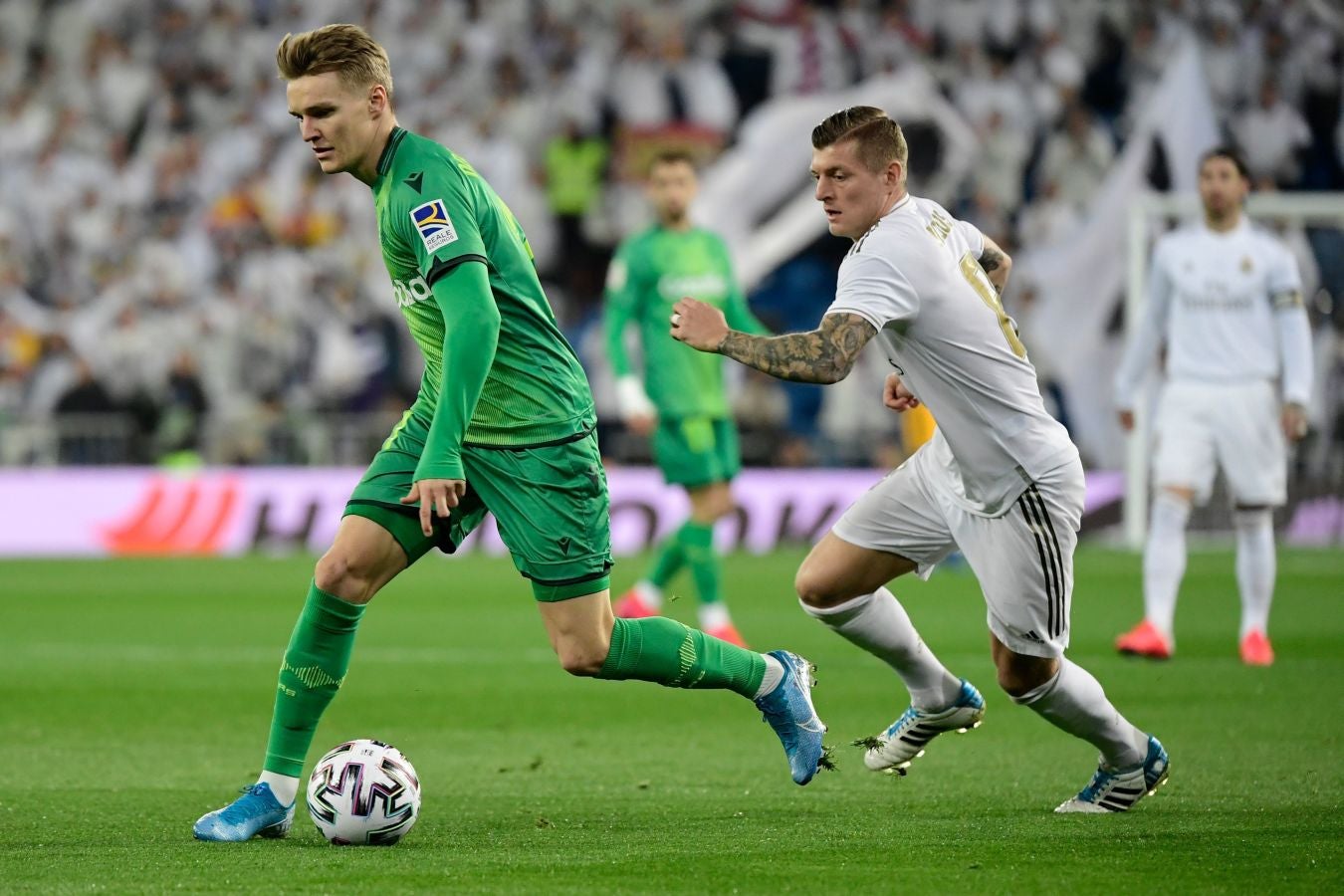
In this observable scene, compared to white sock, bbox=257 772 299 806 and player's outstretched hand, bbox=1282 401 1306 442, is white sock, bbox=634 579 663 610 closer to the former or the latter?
player's outstretched hand, bbox=1282 401 1306 442

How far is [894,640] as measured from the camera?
19.3 ft

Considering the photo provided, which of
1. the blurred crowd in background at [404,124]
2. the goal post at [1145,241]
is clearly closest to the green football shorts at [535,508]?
the goal post at [1145,241]

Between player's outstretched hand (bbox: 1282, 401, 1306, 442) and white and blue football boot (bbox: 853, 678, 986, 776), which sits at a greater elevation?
player's outstretched hand (bbox: 1282, 401, 1306, 442)

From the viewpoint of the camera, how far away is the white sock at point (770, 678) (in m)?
5.64

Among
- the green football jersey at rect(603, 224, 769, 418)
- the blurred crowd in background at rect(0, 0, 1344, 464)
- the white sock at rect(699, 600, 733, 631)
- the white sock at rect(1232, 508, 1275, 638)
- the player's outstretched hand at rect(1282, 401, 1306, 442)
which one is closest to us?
the player's outstretched hand at rect(1282, 401, 1306, 442)

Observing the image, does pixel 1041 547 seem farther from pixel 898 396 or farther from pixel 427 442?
pixel 427 442

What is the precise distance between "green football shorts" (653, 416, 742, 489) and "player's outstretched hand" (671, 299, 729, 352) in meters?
5.85

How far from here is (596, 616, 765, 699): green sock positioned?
5.42m

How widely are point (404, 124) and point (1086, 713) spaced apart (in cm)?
1718

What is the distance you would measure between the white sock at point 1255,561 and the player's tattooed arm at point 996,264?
456 centimetres

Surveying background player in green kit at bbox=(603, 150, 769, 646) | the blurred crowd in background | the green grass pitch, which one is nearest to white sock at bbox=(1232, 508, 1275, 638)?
the green grass pitch

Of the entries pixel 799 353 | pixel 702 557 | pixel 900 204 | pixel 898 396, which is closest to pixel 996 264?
pixel 898 396

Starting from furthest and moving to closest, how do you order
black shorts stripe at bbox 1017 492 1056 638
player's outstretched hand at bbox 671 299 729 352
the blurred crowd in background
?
the blurred crowd in background
black shorts stripe at bbox 1017 492 1056 638
player's outstretched hand at bbox 671 299 729 352

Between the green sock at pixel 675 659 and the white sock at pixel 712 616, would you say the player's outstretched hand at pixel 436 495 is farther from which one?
the white sock at pixel 712 616
